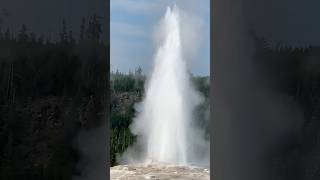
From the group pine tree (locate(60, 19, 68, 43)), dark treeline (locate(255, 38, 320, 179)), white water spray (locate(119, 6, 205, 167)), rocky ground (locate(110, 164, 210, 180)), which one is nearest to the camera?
pine tree (locate(60, 19, 68, 43))

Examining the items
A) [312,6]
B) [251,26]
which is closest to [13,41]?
[251,26]

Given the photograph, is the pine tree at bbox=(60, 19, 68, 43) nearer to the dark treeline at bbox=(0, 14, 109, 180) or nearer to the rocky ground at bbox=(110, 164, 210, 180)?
the dark treeline at bbox=(0, 14, 109, 180)

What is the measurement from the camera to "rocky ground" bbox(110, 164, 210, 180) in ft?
25.9

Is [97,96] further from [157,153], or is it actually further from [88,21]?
[157,153]

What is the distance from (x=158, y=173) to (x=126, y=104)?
4.60 meters

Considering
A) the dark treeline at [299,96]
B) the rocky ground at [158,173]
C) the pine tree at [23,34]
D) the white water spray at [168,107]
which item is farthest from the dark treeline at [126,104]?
the pine tree at [23,34]

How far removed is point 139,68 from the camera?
A: 12336 mm

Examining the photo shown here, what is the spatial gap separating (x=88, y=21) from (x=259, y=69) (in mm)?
1685

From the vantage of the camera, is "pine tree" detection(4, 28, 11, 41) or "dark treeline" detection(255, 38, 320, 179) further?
"dark treeline" detection(255, 38, 320, 179)

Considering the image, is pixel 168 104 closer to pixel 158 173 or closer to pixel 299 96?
pixel 158 173

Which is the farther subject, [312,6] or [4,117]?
[312,6]

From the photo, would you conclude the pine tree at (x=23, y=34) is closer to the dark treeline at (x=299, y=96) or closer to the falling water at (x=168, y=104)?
the dark treeline at (x=299, y=96)

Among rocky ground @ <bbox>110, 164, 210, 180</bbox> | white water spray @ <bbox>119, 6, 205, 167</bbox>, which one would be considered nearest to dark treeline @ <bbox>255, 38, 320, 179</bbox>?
rocky ground @ <bbox>110, 164, 210, 180</bbox>

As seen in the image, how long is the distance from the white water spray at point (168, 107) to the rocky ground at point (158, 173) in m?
2.25
